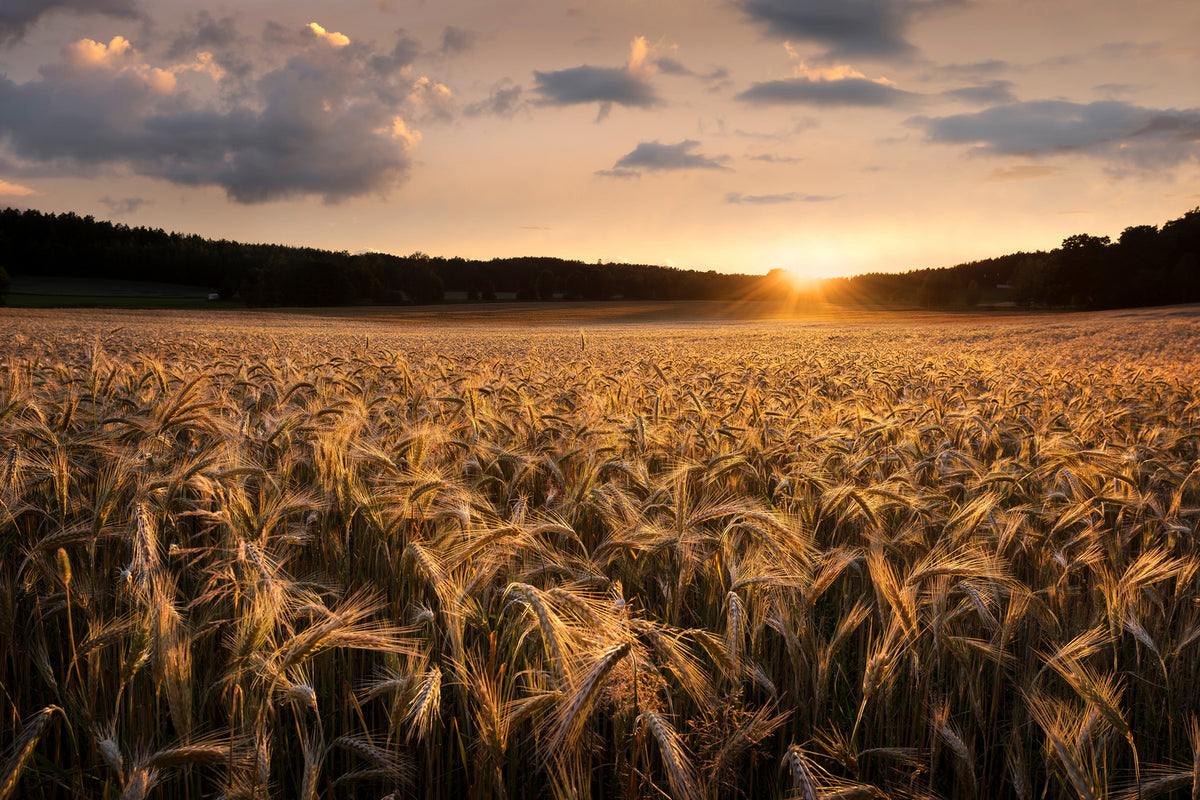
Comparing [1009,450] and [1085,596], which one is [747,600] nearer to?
[1085,596]

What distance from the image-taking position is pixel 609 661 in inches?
50.6

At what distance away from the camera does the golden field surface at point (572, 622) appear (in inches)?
63.1

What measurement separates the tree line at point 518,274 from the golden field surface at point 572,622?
89.1m

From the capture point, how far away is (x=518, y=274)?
122 meters

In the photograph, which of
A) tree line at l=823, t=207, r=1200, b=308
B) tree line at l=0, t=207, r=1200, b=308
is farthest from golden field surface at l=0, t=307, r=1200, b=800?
tree line at l=823, t=207, r=1200, b=308

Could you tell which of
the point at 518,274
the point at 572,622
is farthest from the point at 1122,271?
the point at 572,622

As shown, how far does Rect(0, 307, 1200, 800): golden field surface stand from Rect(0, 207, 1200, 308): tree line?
292 feet

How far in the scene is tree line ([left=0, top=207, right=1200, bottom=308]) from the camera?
85.8 metres

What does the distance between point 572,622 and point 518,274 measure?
123153 mm

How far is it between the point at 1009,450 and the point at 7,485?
6129mm

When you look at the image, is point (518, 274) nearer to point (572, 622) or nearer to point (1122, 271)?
point (1122, 271)

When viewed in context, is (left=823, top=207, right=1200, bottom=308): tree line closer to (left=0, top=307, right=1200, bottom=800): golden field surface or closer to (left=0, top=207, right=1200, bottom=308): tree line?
(left=0, top=207, right=1200, bottom=308): tree line

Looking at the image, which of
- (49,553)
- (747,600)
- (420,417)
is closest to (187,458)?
(49,553)

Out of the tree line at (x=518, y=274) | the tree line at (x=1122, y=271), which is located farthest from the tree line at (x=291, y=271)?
the tree line at (x=1122, y=271)
